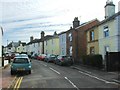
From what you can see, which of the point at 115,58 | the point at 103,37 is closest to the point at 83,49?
the point at 103,37

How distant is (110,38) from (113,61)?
17.8 ft

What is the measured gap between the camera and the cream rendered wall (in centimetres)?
3306

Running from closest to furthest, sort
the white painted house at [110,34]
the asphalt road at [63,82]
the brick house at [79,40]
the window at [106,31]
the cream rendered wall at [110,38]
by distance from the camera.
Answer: the asphalt road at [63,82] → the white painted house at [110,34] → the cream rendered wall at [110,38] → the window at [106,31] → the brick house at [79,40]

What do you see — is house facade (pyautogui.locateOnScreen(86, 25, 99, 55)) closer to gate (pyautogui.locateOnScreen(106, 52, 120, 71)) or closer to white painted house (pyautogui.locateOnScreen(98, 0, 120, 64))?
white painted house (pyautogui.locateOnScreen(98, 0, 120, 64))

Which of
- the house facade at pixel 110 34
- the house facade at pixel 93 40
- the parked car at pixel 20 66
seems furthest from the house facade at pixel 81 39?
the parked car at pixel 20 66

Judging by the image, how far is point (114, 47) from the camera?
33.6 m

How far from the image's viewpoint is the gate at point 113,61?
1171 inches

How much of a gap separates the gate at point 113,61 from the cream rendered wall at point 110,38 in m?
2.90

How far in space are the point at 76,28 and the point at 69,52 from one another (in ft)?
18.3

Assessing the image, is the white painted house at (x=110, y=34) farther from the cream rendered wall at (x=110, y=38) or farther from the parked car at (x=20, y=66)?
the parked car at (x=20, y=66)

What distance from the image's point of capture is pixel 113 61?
98.8 feet

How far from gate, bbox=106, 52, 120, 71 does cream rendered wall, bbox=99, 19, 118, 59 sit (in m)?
2.90

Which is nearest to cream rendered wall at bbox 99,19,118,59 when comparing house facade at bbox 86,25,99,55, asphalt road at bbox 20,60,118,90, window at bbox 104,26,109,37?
window at bbox 104,26,109,37

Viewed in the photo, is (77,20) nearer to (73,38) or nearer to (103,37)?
(73,38)
